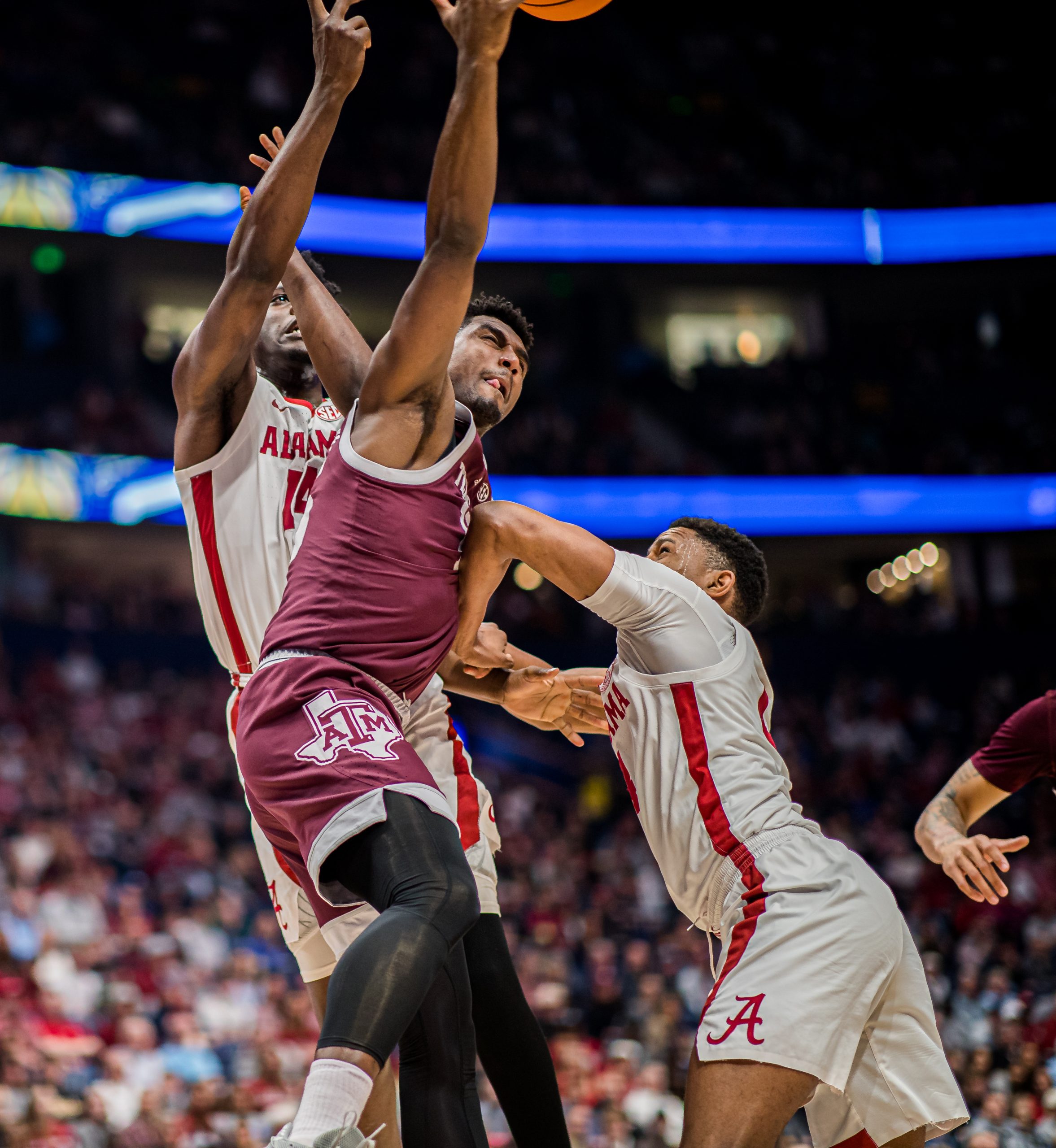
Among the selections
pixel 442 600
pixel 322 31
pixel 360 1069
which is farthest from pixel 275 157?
pixel 360 1069

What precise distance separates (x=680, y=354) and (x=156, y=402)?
10.3m

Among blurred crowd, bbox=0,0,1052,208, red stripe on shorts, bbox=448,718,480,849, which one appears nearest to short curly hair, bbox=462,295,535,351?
red stripe on shorts, bbox=448,718,480,849

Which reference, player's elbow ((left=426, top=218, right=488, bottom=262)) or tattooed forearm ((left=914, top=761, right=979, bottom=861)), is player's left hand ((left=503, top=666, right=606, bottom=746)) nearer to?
tattooed forearm ((left=914, top=761, right=979, bottom=861))

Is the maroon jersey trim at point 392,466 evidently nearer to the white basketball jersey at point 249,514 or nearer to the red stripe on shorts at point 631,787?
the white basketball jersey at point 249,514

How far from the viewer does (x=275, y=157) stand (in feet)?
10.9

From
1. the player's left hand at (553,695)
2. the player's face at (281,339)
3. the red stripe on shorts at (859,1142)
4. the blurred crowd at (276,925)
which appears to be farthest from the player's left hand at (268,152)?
the blurred crowd at (276,925)

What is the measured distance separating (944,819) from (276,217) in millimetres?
2854

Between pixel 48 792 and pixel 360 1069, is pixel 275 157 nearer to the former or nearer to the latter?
pixel 360 1069

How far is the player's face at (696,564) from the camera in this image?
12.6 feet

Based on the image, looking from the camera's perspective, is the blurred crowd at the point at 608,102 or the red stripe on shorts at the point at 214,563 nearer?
the red stripe on shorts at the point at 214,563

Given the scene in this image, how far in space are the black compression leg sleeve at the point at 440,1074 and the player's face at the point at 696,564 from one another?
4.58 ft

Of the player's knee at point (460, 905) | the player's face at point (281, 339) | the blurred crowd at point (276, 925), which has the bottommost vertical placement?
the blurred crowd at point (276, 925)

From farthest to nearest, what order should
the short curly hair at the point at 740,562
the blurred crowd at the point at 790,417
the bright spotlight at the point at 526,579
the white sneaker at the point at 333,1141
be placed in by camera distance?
the blurred crowd at the point at 790,417 < the bright spotlight at the point at 526,579 < the short curly hair at the point at 740,562 < the white sneaker at the point at 333,1141

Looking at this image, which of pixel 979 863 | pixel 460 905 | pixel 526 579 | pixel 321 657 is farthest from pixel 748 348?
pixel 460 905
